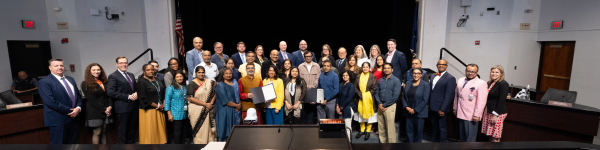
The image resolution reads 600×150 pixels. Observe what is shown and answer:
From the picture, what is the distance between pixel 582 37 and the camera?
259 inches

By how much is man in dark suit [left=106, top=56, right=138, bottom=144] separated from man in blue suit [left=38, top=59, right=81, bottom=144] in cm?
44

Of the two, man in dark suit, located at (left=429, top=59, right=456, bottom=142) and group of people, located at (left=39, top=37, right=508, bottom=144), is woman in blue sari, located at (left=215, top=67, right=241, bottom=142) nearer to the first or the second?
group of people, located at (left=39, top=37, right=508, bottom=144)

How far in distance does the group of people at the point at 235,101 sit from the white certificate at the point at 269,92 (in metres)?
0.12

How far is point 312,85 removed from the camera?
461 centimetres

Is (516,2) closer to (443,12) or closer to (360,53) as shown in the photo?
(443,12)

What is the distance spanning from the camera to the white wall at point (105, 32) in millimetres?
7332

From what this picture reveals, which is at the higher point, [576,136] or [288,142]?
[288,142]

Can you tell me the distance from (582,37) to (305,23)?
6835 mm

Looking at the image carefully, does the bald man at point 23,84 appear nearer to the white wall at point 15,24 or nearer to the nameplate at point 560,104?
the white wall at point 15,24

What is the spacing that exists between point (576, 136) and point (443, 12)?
14.3 feet

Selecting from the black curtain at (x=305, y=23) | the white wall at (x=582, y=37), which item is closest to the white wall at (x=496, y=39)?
the white wall at (x=582, y=37)

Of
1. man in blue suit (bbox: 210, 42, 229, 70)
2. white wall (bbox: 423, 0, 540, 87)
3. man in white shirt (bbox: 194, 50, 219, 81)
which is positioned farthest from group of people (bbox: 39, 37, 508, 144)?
white wall (bbox: 423, 0, 540, 87)

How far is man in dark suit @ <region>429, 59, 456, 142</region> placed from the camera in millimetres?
3977

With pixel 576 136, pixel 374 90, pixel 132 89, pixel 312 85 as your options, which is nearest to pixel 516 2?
pixel 576 136
